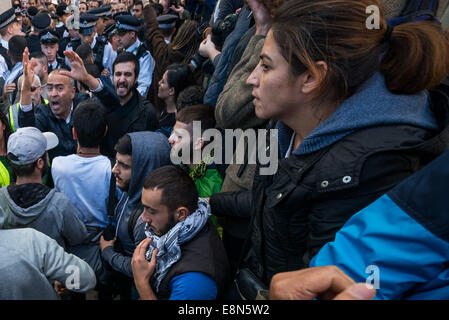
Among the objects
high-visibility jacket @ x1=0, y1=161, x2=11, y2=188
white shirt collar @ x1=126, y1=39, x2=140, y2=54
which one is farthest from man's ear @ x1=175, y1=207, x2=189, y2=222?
white shirt collar @ x1=126, y1=39, x2=140, y2=54

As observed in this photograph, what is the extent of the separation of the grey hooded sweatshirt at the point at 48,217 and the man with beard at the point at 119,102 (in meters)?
1.16

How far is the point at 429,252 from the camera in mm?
699

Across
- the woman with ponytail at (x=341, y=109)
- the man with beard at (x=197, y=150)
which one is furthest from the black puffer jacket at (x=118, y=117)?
the woman with ponytail at (x=341, y=109)

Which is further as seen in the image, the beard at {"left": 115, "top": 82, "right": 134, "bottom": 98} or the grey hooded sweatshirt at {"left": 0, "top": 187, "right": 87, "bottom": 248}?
the beard at {"left": 115, "top": 82, "right": 134, "bottom": 98}

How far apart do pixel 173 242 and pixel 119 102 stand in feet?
6.86

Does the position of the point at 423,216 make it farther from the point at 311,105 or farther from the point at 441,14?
the point at 441,14

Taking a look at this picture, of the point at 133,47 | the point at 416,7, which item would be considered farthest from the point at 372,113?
the point at 133,47

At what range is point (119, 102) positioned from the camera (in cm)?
332

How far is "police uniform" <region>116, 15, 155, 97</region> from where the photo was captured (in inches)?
183

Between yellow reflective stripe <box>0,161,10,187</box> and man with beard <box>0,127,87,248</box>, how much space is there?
33 centimetres

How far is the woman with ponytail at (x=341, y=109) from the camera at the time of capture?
0.93 meters

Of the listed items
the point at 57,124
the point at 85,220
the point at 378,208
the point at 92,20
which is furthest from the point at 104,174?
the point at 92,20

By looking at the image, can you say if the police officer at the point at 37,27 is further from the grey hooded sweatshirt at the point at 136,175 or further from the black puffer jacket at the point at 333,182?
the black puffer jacket at the point at 333,182

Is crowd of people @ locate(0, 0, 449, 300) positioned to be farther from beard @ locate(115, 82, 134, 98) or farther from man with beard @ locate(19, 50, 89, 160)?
beard @ locate(115, 82, 134, 98)
